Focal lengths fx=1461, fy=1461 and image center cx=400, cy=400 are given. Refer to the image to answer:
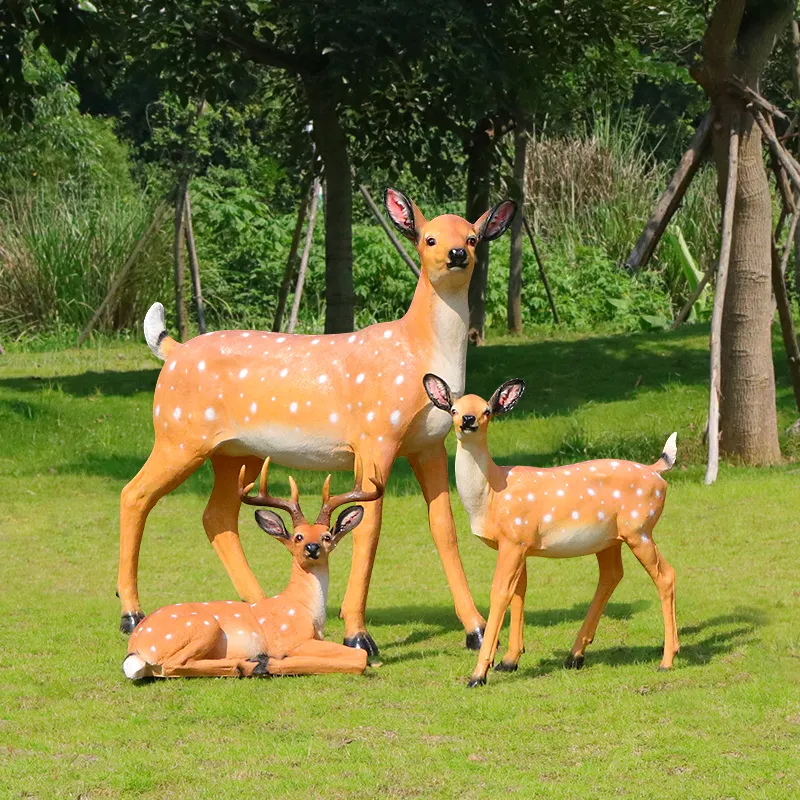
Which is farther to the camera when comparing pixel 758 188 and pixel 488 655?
pixel 758 188

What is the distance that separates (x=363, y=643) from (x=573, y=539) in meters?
1.40

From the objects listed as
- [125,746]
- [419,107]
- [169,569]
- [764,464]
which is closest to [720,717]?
[125,746]

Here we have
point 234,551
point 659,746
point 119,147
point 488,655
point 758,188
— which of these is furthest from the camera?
point 119,147

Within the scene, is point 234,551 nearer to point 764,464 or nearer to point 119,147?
point 764,464

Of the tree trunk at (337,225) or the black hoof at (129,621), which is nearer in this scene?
the black hoof at (129,621)

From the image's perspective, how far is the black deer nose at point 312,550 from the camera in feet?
23.6

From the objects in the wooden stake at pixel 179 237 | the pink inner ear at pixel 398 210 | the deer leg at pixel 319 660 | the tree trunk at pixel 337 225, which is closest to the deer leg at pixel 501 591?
the deer leg at pixel 319 660

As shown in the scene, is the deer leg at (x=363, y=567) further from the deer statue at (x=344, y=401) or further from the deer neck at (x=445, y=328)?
the deer neck at (x=445, y=328)

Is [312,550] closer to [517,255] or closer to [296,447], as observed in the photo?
[296,447]

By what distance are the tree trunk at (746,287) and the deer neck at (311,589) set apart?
273 inches

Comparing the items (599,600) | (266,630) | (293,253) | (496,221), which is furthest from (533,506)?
(293,253)

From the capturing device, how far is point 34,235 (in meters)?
23.5

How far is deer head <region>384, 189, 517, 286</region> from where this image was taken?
7.69 metres

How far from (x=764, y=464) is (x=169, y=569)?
5.70 metres
